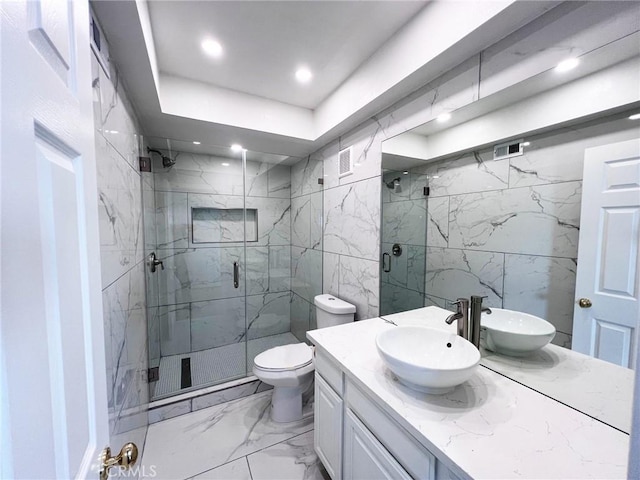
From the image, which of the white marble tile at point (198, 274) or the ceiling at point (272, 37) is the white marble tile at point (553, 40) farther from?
the white marble tile at point (198, 274)

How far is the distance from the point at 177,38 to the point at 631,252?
2.24 metres

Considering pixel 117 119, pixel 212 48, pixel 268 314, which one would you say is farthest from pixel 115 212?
pixel 268 314

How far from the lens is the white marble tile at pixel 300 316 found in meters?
2.86

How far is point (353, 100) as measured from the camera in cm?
176

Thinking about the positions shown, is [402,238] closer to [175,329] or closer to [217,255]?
[217,255]

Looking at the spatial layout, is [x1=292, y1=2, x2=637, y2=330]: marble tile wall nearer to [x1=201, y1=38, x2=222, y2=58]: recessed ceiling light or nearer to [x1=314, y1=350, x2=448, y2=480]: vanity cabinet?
[x1=314, y1=350, x2=448, y2=480]: vanity cabinet

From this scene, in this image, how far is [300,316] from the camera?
119 inches

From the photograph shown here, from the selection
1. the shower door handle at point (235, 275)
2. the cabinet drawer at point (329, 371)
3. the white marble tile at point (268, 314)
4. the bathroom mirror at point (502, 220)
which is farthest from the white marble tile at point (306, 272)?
the cabinet drawer at point (329, 371)

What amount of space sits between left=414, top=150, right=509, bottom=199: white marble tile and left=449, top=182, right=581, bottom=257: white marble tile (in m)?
0.04

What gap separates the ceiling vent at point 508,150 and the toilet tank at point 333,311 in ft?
4.55

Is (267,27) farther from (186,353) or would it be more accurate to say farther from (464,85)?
(186,353)

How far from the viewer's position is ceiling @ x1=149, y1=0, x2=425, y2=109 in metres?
1.24

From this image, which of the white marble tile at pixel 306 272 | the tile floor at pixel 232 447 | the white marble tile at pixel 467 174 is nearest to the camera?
the white marble tile at pixel 467 174

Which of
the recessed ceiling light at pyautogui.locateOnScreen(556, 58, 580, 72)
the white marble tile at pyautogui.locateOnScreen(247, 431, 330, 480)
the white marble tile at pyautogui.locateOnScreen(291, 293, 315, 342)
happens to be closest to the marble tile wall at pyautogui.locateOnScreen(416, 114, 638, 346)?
the recessed ceiling light at pyautogui.locateOnScreen(556, 58, 580, 72)
